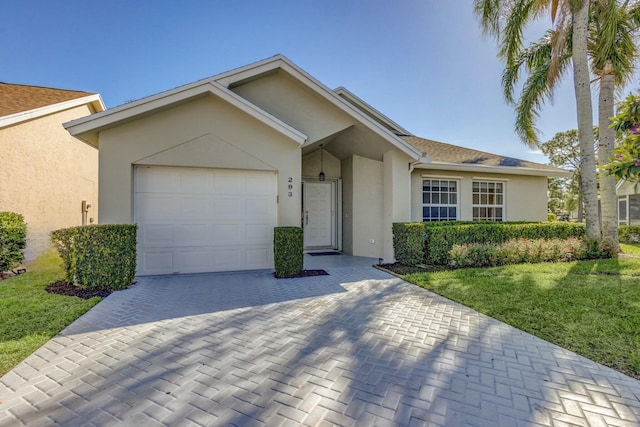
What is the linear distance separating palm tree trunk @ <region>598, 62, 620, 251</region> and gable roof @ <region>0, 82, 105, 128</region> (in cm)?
2002

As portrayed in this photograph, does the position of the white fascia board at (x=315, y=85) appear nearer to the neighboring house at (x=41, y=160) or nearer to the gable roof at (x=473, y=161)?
the gable roof at (x=473, y=161)

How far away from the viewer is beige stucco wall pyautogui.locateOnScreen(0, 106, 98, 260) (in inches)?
361

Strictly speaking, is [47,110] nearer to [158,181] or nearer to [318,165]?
[158,181]

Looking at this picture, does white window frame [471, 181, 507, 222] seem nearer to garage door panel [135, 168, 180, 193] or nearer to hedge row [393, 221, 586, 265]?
hedge row [393, 221, 586, 265]

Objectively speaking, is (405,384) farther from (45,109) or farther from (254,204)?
(45,109)

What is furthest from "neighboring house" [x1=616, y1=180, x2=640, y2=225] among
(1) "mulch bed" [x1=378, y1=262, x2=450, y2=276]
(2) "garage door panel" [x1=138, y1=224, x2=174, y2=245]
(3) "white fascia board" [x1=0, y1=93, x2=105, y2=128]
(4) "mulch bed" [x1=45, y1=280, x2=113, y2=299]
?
(3) "white fascia board" [x1=0, y1=93, x2=105, y2=128]

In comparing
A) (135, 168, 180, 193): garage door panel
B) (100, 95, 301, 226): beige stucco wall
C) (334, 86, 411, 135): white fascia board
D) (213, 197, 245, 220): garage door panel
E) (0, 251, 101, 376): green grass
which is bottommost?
(0, 251, 101, 376): green grass

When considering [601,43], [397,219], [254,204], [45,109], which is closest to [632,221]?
[601,43]

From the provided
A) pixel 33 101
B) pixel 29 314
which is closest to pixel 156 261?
pixel 29 314

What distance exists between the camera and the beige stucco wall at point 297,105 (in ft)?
29.3

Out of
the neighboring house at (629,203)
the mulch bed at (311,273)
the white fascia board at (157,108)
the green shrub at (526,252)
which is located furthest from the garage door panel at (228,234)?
the neighboring house at (629,203)

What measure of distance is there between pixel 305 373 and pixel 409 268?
6.02 meters

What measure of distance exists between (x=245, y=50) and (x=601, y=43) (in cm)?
1290

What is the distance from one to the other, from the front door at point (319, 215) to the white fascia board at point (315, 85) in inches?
155
